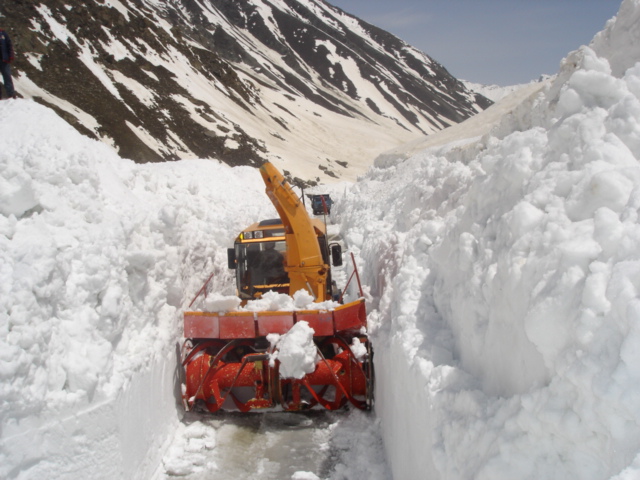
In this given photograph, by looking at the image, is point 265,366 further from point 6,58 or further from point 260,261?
point 6,58

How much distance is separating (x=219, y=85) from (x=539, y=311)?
49.6 m

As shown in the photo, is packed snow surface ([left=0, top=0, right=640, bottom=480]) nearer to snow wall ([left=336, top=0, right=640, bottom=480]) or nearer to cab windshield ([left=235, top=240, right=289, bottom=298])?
snow wall ([left=336, top=0, right=640, bottom=480])

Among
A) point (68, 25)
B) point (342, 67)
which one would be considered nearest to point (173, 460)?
point (68, 25)

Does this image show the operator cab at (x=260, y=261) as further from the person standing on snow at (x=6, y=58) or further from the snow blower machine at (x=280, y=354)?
the person standing on snow at (x=6, y=58)

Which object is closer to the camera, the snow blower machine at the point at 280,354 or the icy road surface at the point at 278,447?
the icy road surface at the point at 278,447

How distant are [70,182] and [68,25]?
120 ft

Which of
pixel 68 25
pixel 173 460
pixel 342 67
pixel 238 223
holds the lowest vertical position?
pixel 173 460

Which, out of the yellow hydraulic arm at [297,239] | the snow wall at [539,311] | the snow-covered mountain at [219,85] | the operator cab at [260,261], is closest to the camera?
the snow wall at [539,311]

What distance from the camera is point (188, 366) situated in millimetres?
6453

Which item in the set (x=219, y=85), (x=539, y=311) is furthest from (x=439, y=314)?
(x=219, y=85)

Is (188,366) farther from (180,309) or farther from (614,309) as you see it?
(614,309)

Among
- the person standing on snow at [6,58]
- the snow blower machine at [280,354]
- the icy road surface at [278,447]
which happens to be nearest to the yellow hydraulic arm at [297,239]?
the snow blower machine at [280,354]

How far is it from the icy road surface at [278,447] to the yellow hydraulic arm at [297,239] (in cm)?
188

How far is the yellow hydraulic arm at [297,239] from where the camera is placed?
7113 mm
